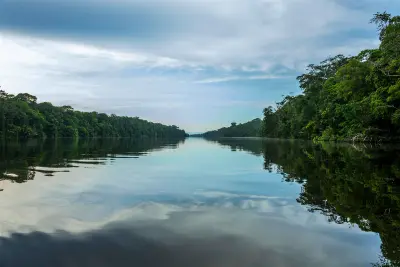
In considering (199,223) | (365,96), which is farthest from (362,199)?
(365,96)

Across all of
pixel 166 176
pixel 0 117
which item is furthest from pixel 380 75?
pixel 0 117

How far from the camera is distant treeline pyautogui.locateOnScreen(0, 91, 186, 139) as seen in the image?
90500 millimetres

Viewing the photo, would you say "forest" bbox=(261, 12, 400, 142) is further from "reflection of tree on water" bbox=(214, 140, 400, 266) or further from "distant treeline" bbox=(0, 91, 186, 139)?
"distant treeline" bbox=(0, 91, 186, 139)

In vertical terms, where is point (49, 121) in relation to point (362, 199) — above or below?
above

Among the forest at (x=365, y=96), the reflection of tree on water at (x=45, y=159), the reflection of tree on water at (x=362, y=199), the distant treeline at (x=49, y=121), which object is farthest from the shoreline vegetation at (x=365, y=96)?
the distant treeline at (x=49, y=121)

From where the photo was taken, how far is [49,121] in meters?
121

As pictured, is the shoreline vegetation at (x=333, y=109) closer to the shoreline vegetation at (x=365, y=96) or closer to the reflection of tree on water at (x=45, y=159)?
the shoreline vegetation at (x=365, y=96)

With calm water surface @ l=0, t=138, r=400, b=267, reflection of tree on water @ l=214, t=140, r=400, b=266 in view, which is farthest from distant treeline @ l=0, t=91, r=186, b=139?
reflection of tree on water @ l=214, t=140, r=400, b=266

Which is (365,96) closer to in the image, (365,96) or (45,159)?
(365,96)

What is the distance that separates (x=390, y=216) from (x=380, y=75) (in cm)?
3448

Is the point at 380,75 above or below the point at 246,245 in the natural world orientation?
above

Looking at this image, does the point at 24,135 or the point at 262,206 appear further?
the point at 24,135

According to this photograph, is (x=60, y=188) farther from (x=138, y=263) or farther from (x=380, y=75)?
(x=380, y=75)

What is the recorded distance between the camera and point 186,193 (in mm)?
9992
